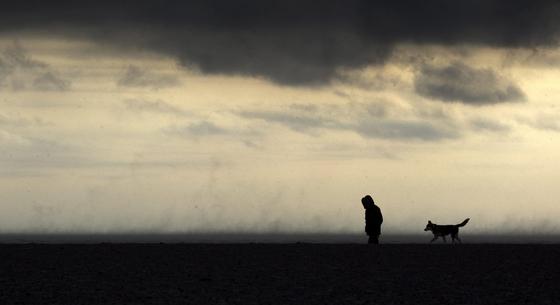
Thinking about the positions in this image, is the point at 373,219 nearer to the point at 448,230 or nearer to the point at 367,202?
the point at 367,202
